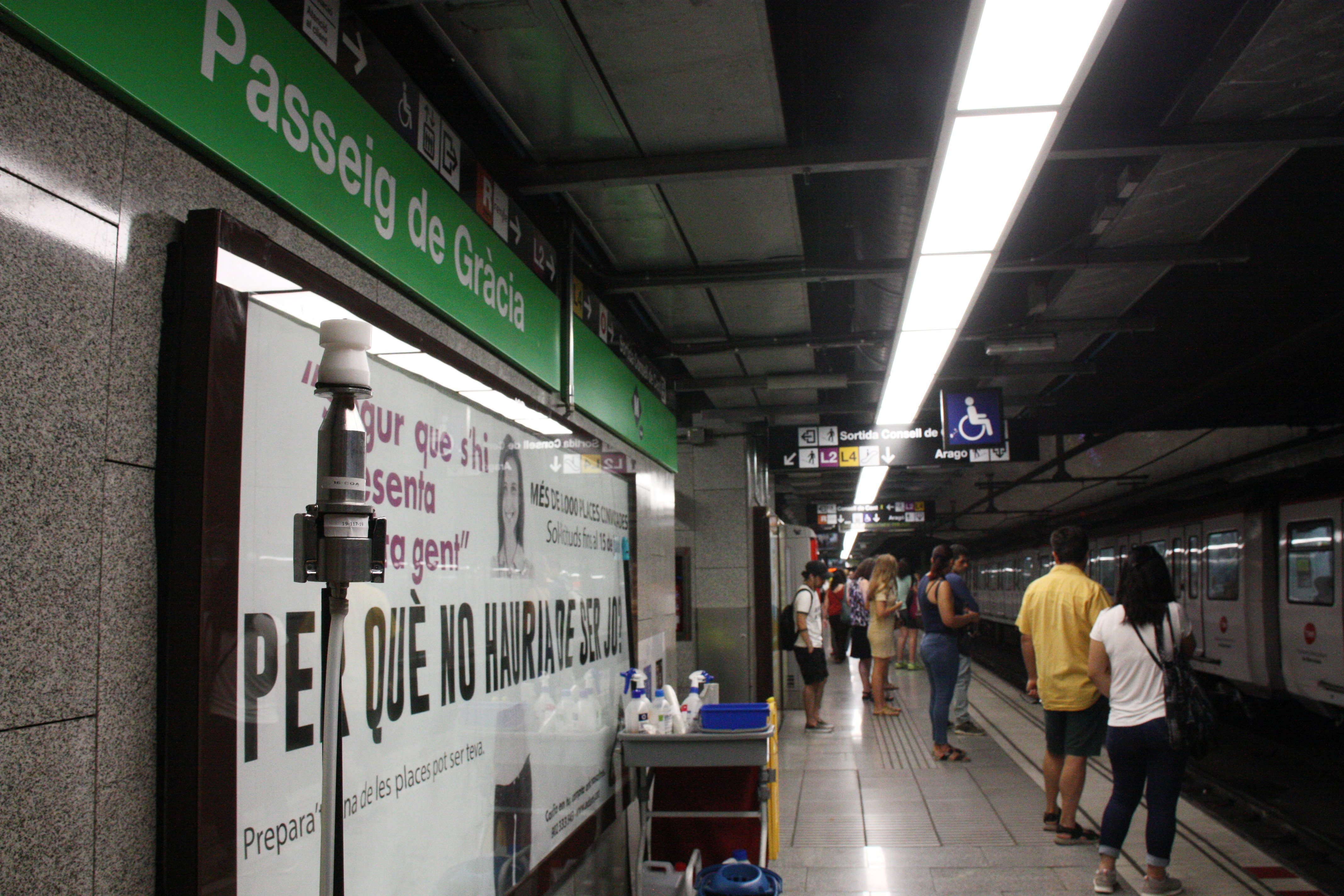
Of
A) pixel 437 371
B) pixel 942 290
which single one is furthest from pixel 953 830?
pixel 437 371

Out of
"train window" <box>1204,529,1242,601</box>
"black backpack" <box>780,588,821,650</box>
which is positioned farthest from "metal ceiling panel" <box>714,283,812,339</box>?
"train window" <box>1204,529,1242,601</box>

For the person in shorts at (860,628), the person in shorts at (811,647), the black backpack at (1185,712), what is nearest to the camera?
the black backpack at (1185,712)

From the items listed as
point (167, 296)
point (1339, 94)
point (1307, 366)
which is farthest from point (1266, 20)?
point (1307, 366)

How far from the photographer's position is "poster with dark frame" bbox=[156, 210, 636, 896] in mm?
1745

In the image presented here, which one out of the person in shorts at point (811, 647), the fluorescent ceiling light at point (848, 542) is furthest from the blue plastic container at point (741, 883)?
the fluorescent ceiling light at point (848, 542)

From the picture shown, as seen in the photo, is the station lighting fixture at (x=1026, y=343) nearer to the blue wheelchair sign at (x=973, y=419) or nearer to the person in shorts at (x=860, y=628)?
the blue wheelchair sign at (x=973, y=419)

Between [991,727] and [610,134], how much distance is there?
8.02 metres

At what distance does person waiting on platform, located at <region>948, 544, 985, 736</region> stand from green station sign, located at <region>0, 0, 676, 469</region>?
198 inches

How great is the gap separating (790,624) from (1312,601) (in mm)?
4875

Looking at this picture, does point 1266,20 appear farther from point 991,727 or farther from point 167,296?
point 991,727

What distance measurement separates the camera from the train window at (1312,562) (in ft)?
26.9

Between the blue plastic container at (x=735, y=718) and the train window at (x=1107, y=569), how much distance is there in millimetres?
10742

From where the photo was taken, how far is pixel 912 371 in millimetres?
6340

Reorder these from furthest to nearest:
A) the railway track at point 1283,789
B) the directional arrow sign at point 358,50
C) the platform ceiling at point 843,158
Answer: the railway track at point 1283,789
the platform ceiling at point 843,158
the directional arrow sign at point 358,50
